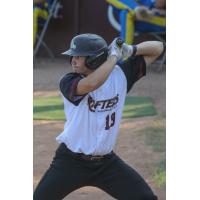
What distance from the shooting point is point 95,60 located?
3.33m

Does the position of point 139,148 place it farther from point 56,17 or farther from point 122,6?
point 56,17

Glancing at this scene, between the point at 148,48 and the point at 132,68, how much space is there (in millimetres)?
146

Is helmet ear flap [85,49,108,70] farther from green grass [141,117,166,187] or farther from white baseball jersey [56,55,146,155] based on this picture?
green grass [141,117,166,187]

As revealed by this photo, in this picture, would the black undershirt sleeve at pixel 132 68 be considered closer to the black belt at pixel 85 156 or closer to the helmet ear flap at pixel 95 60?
the helmet ear flap at pixel 95 60

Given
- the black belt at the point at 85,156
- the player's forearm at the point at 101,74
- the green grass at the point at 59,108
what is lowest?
the green grass at the point at 59,108

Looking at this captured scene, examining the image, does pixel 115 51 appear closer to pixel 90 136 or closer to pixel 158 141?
pixel 90 136

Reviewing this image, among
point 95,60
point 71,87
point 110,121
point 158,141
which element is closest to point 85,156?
point 110,121

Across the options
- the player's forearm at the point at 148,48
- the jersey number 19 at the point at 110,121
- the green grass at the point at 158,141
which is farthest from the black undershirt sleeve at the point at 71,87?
the green grass at the point at 158,141

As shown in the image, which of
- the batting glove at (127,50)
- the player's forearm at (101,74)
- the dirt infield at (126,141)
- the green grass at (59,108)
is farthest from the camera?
the green grass at (59,108)

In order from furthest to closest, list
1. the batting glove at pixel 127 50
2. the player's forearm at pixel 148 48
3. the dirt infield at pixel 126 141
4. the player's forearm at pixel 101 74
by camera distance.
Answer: the dirt infield at pixel 126 141 < the player's forearm at pixel 148 48 < the batting glove at pixel 127 50 < the player's forearm at pixel 101 74

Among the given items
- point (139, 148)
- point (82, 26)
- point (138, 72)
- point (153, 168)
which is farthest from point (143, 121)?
point (82, 26)

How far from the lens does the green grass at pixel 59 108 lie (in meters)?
7.73

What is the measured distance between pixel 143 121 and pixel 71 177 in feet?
13.4

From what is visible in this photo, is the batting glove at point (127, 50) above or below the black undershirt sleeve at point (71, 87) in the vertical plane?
above
